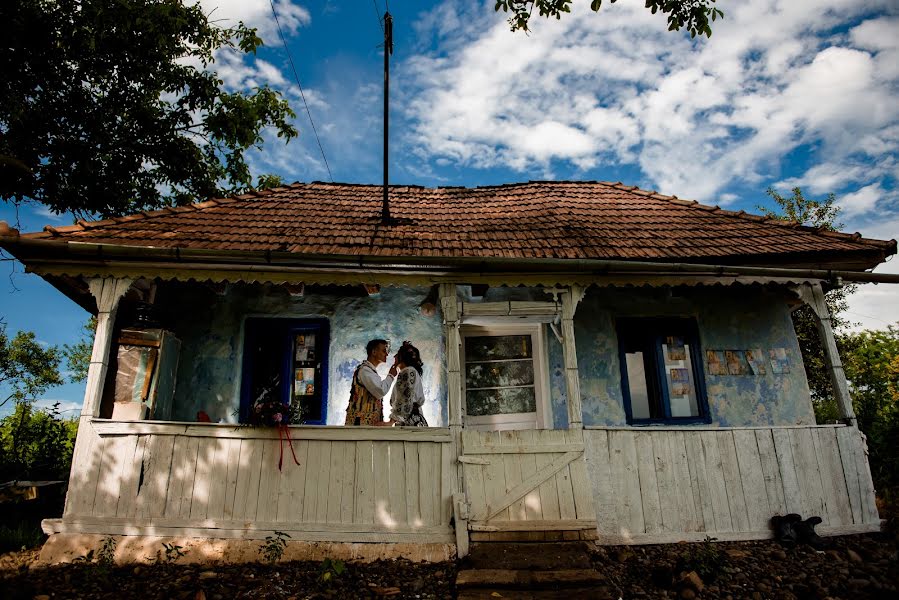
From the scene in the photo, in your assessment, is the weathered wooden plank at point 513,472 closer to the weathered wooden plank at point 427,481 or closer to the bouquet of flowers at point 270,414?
the weathered wooden plank at point 427,481

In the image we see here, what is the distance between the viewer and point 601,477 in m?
5.62

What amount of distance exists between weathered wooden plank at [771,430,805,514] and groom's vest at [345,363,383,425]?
4.59 meters

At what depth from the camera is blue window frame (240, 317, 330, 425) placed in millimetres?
7117

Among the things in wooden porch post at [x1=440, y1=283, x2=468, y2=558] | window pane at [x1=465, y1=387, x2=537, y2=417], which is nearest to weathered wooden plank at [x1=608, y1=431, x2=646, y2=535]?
wooden porch post at [x1=440, y1=283, x2=468, y2=558]

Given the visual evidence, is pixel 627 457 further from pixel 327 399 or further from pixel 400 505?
pixel 327 399

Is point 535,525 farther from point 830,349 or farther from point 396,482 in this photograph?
point 830,349

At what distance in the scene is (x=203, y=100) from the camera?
39.6 feet

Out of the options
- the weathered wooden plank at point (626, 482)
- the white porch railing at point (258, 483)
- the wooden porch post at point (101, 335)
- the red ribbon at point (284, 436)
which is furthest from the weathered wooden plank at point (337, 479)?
the weathered wooden plank at point (626, 482)

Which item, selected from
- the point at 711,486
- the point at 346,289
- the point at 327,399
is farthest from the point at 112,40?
the point at 711,486

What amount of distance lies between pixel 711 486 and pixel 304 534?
4417 millimetres

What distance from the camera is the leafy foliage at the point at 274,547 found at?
17.1 feet

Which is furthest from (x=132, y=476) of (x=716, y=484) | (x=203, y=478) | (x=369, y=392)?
(x=716, y=484)

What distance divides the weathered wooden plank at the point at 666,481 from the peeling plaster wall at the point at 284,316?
9.01 feet

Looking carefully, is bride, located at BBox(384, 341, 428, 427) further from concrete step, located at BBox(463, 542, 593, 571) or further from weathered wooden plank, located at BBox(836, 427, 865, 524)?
weathered wooden plank, located at BBox(836, 427, 865, 524)
